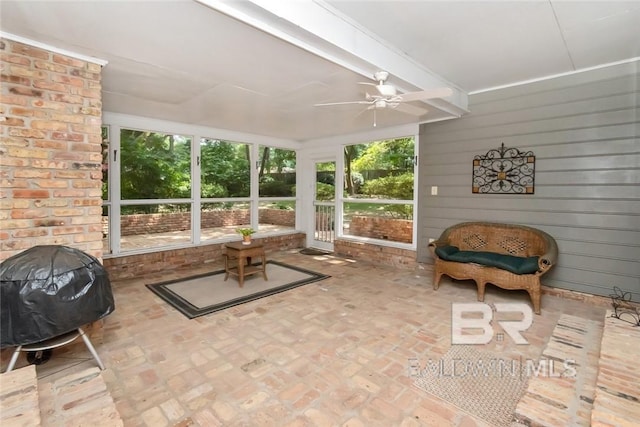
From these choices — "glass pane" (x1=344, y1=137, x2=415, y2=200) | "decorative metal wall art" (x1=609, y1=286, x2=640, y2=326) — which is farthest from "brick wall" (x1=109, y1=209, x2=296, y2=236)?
"decorative metal wall art" (x1=609, y1=286, x2=640, y2=326)

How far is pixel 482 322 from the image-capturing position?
3094 mm

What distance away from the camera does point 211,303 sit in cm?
352

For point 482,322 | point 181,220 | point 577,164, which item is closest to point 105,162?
Result: point 181,220

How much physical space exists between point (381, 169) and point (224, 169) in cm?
293

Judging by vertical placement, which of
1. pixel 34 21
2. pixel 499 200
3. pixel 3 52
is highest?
pixel 34 21

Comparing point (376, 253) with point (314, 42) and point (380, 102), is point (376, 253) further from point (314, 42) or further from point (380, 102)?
point (314, 42)

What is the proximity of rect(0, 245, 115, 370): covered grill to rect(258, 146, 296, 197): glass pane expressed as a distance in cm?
448

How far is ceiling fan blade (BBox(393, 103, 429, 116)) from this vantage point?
3.73 metres

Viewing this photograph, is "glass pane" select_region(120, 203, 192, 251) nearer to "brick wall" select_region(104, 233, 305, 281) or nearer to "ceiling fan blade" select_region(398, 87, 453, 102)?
"brick wall" select_region(104, 233, 305, 281)

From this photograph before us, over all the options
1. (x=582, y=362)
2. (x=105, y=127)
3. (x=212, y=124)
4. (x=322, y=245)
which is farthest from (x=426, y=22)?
(x=322, y=245)

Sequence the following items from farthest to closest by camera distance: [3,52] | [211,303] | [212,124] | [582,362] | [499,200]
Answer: [212,124]
[499,200]
[211,303]
[582,362]
[3,52]

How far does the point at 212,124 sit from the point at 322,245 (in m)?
3.24

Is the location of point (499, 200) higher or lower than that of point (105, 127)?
lower

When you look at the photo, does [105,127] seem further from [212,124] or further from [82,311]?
[82,311]
